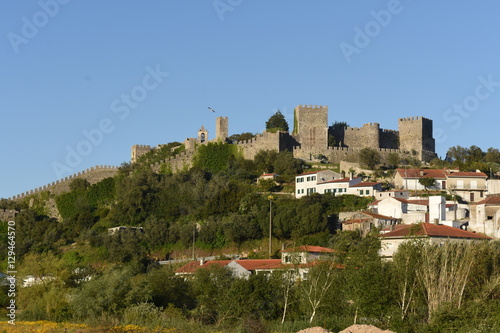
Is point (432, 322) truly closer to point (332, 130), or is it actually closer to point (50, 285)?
point (50, 285)

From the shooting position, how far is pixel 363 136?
74.5m

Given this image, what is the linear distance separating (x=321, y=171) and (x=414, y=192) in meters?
7.06

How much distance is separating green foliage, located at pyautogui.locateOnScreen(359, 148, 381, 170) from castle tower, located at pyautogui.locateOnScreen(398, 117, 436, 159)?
7.24m

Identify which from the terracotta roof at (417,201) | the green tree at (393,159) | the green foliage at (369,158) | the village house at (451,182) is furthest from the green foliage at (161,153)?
the terracotta roof at (417,201)

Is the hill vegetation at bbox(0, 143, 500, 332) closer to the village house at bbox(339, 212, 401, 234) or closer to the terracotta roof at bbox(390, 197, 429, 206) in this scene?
the village house at bbox(339, 212, 401, 234)

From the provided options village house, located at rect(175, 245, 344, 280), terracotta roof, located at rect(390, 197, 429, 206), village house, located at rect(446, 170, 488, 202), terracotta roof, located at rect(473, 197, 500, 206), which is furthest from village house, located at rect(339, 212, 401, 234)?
village house, located at rect(446, 170, 488, 202)

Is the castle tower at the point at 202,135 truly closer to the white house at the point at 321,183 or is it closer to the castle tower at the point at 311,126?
the castle tower at the point at 311,126

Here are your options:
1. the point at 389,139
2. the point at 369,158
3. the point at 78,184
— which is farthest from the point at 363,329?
the point at 389,139

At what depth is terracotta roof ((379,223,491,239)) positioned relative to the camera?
150ft

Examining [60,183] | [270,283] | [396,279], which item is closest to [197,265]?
[270,283]

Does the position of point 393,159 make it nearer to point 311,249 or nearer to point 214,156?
point 214,156

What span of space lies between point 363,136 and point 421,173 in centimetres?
1303

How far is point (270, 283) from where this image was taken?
3809cm

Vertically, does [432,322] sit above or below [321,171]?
below
